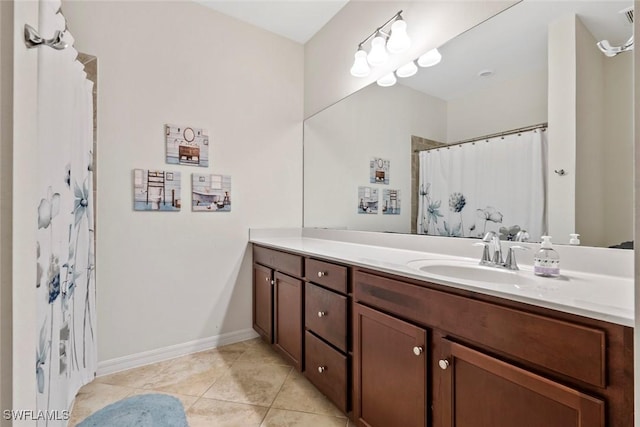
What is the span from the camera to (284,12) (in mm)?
2262

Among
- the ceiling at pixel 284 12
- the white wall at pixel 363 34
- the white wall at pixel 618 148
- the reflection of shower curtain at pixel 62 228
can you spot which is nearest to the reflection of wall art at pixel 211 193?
the reflection of shower curtain at pixel 62 228

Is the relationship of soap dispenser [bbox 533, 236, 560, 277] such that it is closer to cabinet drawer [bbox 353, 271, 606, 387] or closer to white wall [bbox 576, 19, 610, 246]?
white wall [bbox 576, 19, 610, 246]

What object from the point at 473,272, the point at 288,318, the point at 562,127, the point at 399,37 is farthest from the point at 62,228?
the point at 562,127

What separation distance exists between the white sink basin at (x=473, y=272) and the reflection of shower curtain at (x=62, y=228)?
1.30 meters

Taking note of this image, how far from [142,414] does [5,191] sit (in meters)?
1.46

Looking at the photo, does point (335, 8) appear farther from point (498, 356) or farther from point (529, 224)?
point (498, 356)

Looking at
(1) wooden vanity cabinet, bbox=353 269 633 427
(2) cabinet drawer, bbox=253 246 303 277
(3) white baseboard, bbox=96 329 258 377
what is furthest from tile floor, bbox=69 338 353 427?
(2) cabinet drawer, bbox=253 246 303 277

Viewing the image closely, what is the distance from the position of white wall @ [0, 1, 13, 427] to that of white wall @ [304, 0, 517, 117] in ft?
5.48

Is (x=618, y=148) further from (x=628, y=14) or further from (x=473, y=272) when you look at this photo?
(x=473, y=272)

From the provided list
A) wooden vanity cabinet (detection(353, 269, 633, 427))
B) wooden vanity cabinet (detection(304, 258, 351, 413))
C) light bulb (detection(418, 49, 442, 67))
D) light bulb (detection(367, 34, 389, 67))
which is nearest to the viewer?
wooden vanity cabinet (detection(353, 269, 633, 427))

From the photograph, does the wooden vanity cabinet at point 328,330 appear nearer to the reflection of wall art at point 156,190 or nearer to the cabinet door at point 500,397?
the cabinet door at point 500,397

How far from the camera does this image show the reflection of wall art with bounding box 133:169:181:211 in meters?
1.94

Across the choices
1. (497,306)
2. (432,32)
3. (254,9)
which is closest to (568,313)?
(497,306)

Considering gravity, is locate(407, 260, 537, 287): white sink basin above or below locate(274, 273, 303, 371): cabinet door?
above
